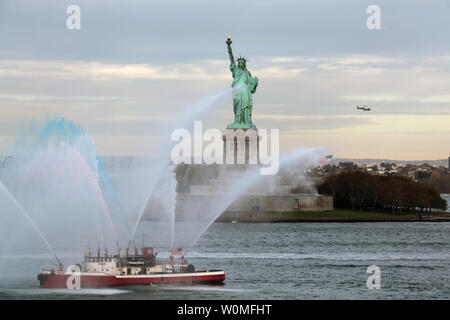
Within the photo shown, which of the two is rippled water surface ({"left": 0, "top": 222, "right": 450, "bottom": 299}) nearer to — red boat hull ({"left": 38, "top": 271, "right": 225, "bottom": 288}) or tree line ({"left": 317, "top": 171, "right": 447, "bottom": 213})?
red boat hull ({"left": 38, "top": 271, "right": 225, "bottom": 288})

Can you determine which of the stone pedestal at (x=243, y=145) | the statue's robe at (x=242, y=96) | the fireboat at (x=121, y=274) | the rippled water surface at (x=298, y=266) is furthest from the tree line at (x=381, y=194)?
the fireboat at (x=121, y=274)

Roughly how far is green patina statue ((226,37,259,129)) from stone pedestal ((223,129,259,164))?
0.69 metres

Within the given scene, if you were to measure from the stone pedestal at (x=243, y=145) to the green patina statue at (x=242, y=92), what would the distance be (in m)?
0.69

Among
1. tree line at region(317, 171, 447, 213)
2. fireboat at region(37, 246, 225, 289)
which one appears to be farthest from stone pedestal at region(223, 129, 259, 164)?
fireboat at region(37, 246, 225, 289)

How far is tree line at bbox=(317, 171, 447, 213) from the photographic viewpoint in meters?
129

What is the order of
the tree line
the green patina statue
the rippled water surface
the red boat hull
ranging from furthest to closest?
the tree line, the green patina statue, the red boat hull, the rippled water surface

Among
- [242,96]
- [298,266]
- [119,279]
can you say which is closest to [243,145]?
[242,96]

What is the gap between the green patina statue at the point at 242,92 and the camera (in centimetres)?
11469

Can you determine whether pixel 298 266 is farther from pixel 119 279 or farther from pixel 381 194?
pixel 381 194

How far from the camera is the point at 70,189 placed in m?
67.3

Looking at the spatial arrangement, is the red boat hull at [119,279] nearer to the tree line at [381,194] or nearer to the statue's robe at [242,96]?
the statue's robe at [242,96]

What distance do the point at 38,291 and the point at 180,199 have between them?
61.0 m

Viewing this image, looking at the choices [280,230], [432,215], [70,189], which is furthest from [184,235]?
[432,215]
